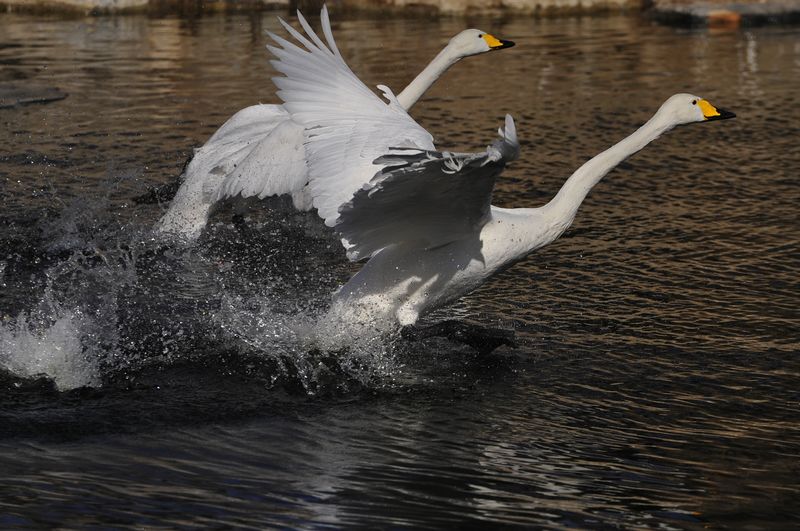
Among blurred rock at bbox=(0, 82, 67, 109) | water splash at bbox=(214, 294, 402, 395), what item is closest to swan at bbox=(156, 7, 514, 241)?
water splash at bbox=(214, 294, 402, 395)

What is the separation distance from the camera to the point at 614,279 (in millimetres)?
8164

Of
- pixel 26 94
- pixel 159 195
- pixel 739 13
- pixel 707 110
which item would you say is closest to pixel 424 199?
pixel 707 110

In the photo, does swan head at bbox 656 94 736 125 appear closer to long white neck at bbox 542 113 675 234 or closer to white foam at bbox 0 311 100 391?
long white neck at bbox 542 113 675 234

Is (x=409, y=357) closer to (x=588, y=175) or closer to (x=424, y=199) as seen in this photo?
(x=424, y=199)

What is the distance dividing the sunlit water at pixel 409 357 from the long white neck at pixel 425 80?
1208 mm

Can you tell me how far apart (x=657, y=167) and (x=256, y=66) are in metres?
6.19

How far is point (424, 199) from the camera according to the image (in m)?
6.19

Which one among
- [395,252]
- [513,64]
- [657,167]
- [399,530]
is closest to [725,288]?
[395,252]

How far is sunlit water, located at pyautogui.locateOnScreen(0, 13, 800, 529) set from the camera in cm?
513

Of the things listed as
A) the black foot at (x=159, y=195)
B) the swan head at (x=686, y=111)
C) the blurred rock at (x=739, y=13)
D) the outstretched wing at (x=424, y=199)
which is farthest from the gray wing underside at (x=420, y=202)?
the blurred rock at (x=739, y=13)

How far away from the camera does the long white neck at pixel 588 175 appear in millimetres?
6742

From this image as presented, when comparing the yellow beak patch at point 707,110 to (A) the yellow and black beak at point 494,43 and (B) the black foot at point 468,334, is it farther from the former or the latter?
(A) the yellow and black beak at point 494,43

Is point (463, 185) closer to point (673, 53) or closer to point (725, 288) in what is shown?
point (725, 288)

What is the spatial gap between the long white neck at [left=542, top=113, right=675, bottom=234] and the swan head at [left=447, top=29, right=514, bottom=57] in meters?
2.07
